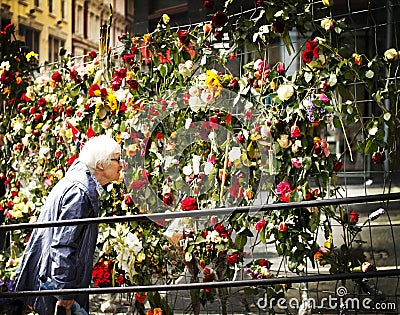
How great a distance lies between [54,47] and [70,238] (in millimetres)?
2825

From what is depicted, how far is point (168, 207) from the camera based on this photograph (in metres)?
3.50

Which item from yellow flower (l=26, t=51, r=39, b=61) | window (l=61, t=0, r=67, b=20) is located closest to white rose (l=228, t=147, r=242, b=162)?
yellow flower (l=26, t=51, r=39, b=61)

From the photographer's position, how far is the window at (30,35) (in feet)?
16.6

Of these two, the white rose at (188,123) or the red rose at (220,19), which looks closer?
the red rose at (220,19)

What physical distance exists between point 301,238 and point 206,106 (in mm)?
706

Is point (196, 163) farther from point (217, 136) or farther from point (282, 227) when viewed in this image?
point (282, 227)

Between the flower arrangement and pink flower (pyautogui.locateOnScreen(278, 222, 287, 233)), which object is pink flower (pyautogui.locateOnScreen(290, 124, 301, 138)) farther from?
pink flower (pyautogui.locateOnScreen(278, 222, 287, 233))

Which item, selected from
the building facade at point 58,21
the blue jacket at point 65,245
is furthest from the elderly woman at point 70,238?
the building facade at point 58,21

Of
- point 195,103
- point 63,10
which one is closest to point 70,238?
point 195,103

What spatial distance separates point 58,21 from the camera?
5.39 metres

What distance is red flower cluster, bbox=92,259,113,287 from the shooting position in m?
3.56

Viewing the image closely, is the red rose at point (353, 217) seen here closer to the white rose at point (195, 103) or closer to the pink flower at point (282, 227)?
the pink flower at point (282, 227)

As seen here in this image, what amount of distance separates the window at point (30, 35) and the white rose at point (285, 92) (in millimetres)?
2385

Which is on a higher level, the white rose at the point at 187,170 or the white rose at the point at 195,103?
the white rose at the point at 195,103
